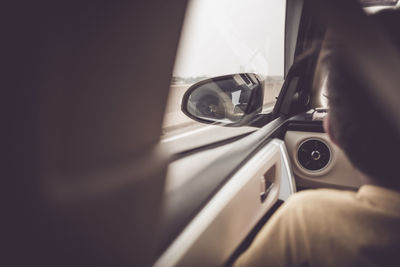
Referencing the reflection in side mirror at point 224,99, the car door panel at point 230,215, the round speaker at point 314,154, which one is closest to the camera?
the car door panel at point 230,215

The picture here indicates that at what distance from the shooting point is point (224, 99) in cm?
250

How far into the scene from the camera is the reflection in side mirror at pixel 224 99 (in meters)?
2.34

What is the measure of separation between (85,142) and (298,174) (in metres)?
2.60

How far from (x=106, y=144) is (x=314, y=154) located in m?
2.56

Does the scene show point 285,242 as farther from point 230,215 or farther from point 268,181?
point 268,181

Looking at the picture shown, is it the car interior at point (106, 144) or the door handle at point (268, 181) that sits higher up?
the car interior at point (106, 144)

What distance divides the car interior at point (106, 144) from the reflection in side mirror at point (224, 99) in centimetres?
101

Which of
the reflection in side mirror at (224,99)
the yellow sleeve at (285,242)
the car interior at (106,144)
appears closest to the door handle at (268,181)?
the car interior at (106,144)

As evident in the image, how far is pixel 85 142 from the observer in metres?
0.78

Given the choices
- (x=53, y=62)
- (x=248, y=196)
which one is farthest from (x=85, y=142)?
(x=248, y=196)

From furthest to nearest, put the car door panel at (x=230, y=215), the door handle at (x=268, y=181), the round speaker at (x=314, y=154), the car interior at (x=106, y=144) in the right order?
the round speaker at (x=314, y=154), the door handle at (x=268, y=181), the car door panel at (x=230, y=215), the car interior at (x=106, y=144)

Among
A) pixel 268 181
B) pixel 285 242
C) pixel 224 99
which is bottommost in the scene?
pixel 268 181

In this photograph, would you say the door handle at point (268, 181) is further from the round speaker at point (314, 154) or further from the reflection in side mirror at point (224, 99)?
the round speaker at point (314, 154)

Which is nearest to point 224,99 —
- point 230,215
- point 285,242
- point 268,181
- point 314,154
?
point 268,181
